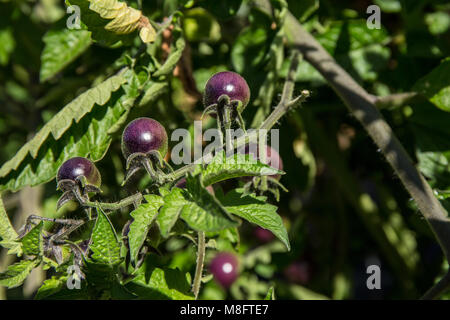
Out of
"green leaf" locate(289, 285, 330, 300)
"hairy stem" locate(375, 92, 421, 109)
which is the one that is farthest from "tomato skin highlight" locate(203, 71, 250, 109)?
"green leaf" locate(289, 285, 330, 300)

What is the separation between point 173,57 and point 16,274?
465 millimetres

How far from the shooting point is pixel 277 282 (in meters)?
1.47

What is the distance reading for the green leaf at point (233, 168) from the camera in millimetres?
641

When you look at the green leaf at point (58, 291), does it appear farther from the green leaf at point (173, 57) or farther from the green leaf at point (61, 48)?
the green leaf at point (61, 48)

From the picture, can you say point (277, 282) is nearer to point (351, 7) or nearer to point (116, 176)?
point (116, 176)

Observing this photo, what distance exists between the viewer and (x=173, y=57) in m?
0.94

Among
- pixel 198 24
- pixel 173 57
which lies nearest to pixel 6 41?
pixel 198 24

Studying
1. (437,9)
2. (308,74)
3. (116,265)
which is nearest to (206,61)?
(308,74)

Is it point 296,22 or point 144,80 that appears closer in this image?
point 144,80

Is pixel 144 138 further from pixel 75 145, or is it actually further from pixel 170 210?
pixel 75 145

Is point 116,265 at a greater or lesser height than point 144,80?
lesser
